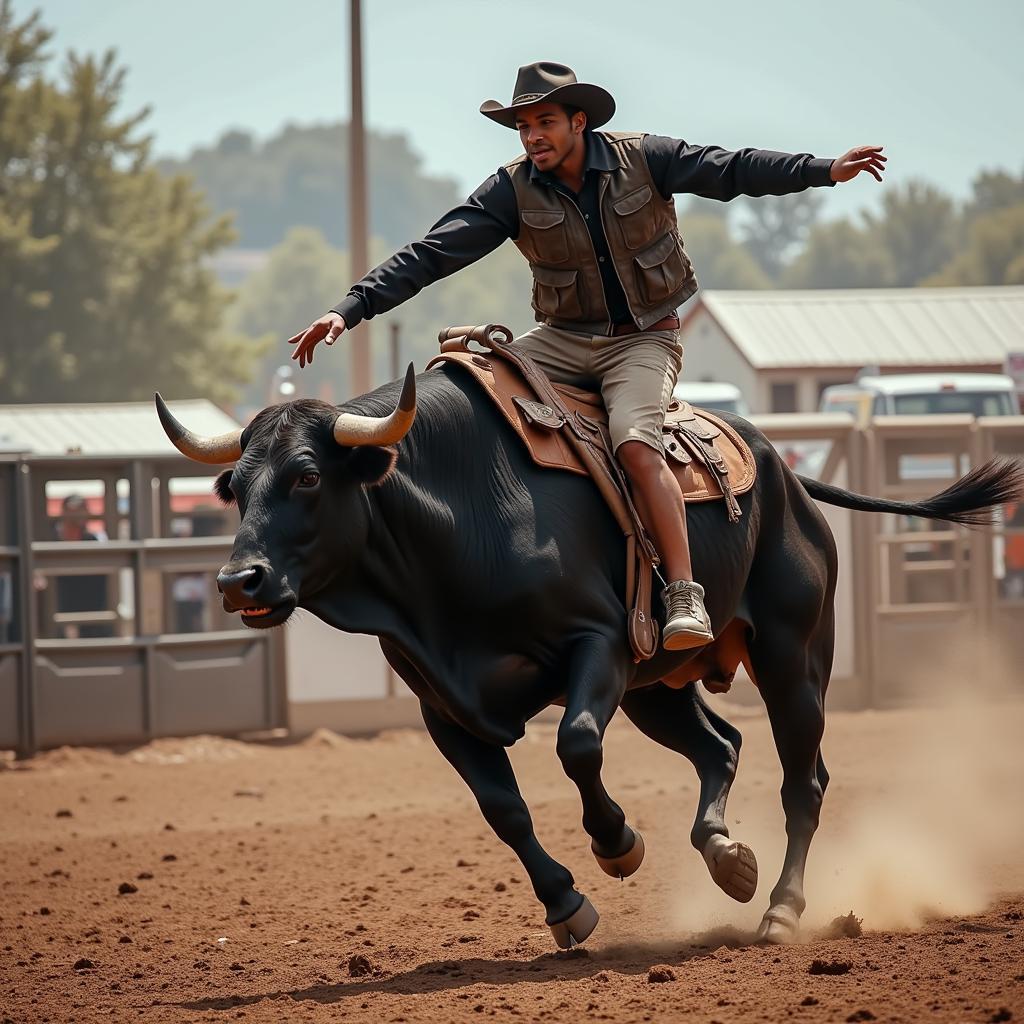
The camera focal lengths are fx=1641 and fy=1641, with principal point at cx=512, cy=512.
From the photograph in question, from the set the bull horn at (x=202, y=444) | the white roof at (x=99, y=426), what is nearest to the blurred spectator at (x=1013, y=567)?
the bull horn at (x=202, y=444)

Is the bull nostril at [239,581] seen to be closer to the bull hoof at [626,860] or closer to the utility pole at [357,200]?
the bull hoof at [626,860]

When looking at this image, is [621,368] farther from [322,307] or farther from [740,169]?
[322,307]

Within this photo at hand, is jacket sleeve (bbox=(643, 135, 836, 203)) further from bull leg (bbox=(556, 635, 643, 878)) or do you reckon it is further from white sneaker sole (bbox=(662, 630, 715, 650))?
bull leg (bbox=(556, 635, 643, 878))

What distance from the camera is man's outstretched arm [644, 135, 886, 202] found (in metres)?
5.56

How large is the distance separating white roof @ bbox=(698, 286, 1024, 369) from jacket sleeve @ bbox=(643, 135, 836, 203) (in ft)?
92.8

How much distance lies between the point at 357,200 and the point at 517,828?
64.0ft

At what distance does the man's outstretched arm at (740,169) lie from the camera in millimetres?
5562

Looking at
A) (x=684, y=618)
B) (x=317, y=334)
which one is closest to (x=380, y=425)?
(x=317, y=334)

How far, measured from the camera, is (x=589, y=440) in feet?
19.0

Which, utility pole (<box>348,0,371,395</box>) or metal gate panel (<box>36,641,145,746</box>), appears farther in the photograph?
utility pole (<box>348,0,371,395</box>)

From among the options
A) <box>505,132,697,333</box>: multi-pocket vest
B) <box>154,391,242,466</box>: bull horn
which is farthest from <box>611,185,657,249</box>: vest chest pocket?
<box>154,391,242,466</box>: bull horn

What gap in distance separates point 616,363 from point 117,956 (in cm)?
290

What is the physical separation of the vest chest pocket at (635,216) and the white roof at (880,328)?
1115 inches

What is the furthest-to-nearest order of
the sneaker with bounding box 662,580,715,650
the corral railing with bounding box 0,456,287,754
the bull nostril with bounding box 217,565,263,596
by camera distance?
the corral railing with bounding box 0,456,287,754
the sneaker with bounding box 662,580,715,650
the bull nostril with bounding box 217,565,263,596
